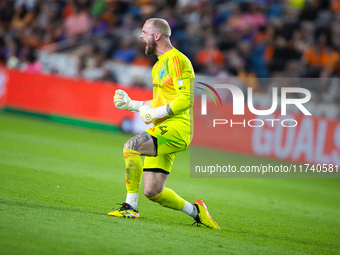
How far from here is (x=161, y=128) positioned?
537cm

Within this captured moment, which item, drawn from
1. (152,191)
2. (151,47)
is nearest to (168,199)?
(152,191)

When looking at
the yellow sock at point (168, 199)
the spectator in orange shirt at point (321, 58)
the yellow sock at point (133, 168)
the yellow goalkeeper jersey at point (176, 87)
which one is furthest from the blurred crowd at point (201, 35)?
the yellow sock at point (133, 168)

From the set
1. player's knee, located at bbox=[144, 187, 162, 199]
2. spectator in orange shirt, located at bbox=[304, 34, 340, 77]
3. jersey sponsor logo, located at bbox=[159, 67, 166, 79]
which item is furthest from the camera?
spectator in orange shirt, located at bbox=[304, 34, 340, 77]

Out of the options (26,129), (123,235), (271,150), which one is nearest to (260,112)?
(271,150)

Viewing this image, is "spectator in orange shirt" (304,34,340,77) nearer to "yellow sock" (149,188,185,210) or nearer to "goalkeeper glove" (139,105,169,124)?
"yellow sock" (149,188,185,210)

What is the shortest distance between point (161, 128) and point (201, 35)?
12503mm

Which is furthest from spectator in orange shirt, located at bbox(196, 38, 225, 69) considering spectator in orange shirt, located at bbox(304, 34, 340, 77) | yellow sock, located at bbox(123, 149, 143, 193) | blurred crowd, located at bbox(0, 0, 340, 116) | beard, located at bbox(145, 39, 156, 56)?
yellow sock, located at bbox(123, 149, 143, 193)

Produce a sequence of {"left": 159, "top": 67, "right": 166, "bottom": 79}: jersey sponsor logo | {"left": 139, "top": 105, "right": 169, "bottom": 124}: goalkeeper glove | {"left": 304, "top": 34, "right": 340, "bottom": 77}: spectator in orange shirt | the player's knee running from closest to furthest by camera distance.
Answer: {"left": 139, "top": 105, "right": 169, "bottom": 124}: goalkeeper glove, the player's knee, {"left": 159, "top": 67, "right": 166, "bottom": 79}: jersey sponsor logo, {"left": 304, "top": 34, "right": 340, "bottom": 77}: spectator in orange shirt

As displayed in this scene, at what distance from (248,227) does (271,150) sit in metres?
7.47

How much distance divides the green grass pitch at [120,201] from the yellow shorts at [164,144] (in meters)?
0.63

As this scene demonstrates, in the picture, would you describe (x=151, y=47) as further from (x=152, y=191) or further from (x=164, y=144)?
(x=152, y=191)

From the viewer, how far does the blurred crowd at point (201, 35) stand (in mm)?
15328

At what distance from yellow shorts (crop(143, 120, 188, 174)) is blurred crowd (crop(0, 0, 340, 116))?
→ 27.2 ft

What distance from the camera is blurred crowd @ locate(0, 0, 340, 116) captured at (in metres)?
15.3
